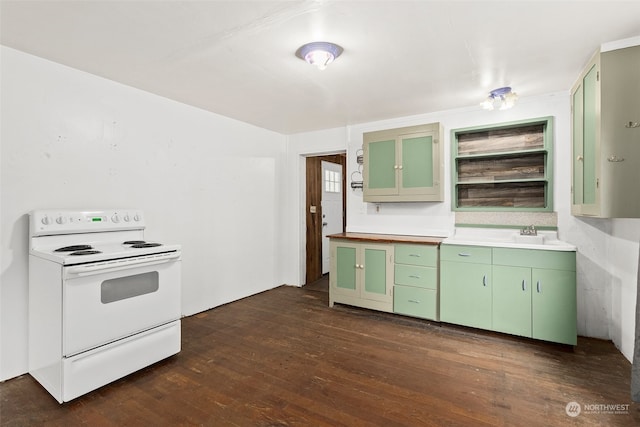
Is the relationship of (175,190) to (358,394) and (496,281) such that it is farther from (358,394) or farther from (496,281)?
(496,281)

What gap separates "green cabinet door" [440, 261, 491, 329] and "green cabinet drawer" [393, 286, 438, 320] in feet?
0.29

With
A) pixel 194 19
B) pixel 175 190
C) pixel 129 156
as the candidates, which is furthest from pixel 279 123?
pixel 194 19

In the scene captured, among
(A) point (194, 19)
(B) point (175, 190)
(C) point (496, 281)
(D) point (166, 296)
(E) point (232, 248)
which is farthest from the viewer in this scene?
(E) point (232, 248)

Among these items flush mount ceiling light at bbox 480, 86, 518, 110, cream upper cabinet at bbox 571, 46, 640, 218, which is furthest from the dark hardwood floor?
flush mount ceiling light at bbox 480, 86, 518, 110

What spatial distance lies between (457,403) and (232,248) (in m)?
2.85

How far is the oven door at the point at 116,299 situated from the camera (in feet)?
6.41

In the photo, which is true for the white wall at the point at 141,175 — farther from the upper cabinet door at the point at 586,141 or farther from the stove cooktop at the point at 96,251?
the upper cabinet door at the point at 586,141

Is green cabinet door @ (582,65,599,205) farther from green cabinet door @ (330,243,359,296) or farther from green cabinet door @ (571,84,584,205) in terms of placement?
green cabinet door @ (330,243,359,296)

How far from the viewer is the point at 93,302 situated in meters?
2.05

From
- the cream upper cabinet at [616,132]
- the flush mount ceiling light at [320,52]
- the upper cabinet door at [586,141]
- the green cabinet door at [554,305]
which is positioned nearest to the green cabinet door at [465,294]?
the green cabinet door at [554,305]

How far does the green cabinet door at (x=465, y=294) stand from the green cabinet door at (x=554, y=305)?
0.36 metres

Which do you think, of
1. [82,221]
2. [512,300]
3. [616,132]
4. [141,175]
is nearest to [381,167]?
[512,300]

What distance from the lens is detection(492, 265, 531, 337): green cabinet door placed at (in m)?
2.75

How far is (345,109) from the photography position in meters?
3.57
